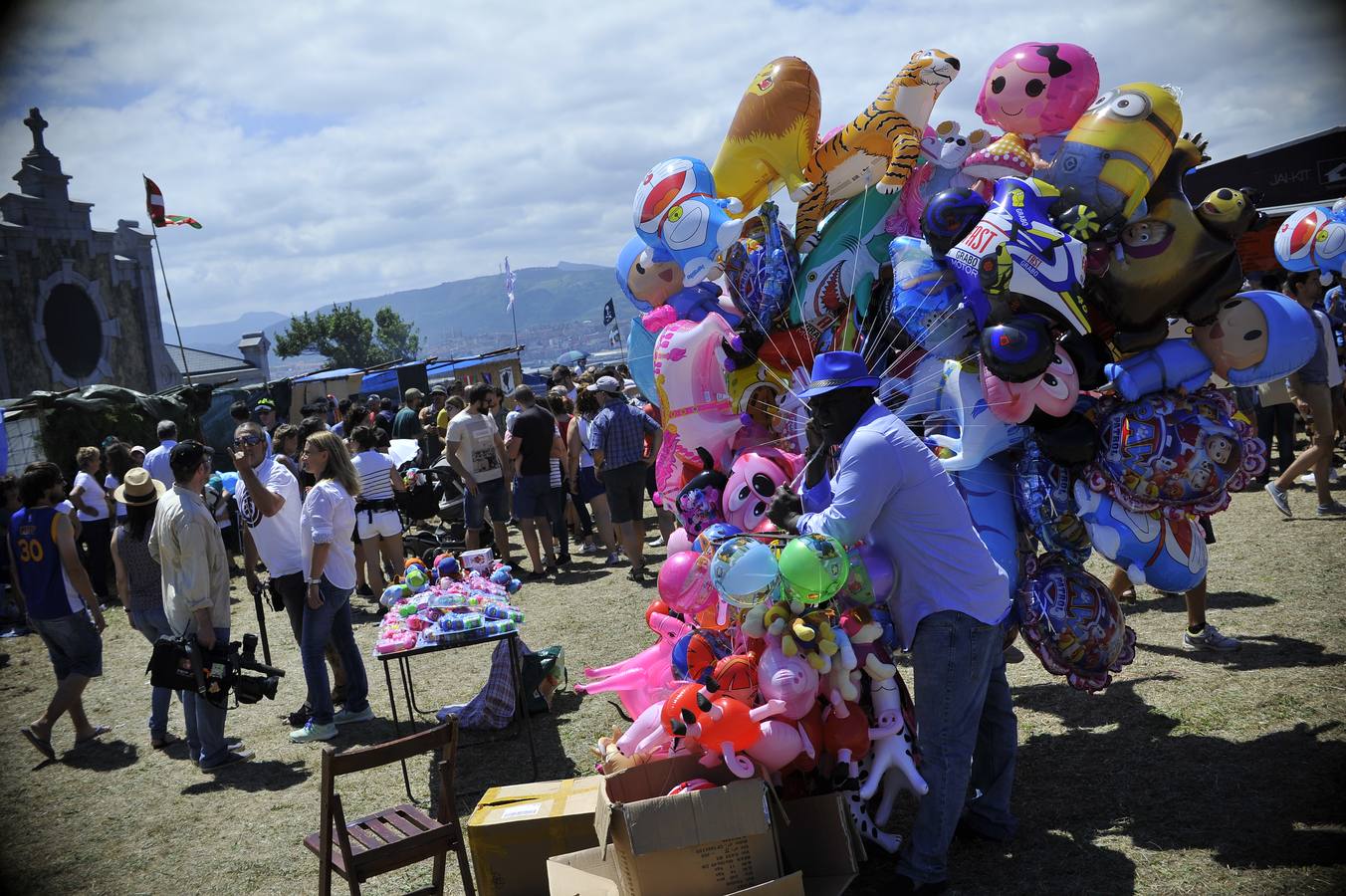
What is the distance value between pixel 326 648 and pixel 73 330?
26750mm

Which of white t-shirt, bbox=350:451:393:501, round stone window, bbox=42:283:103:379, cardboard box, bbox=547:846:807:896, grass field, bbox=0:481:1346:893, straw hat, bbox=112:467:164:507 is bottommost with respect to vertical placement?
grass field, bbox=0:481:1346:893

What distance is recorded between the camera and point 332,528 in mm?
5848

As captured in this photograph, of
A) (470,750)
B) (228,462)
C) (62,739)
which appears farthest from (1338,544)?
(228,462)

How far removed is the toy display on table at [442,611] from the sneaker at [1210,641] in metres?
3.82

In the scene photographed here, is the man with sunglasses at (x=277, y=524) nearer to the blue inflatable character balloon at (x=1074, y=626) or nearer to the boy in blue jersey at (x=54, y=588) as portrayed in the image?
the boy in blue jersey at (x=54, y=588)

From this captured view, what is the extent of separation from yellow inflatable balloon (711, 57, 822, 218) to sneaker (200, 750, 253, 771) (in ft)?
14.8

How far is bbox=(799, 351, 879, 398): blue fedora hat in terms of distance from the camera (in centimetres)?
348

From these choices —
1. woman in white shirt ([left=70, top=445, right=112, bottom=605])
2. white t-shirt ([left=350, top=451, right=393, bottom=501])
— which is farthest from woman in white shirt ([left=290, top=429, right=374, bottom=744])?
woman in white shirt ([left=70, top=445, right=112, bottom=605])

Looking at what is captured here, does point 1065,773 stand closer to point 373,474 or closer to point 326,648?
point 326,648

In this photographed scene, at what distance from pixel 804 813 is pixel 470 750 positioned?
9.56 ft

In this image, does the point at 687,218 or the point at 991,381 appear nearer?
the point at 991,381

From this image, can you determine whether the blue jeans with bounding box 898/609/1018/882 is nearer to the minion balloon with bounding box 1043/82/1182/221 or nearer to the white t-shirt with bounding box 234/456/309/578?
the minion balloon with bounding box 1043/82/1182/221

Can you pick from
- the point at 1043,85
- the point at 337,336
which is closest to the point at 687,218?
the point at 1043,85

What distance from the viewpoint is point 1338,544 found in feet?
23.6
